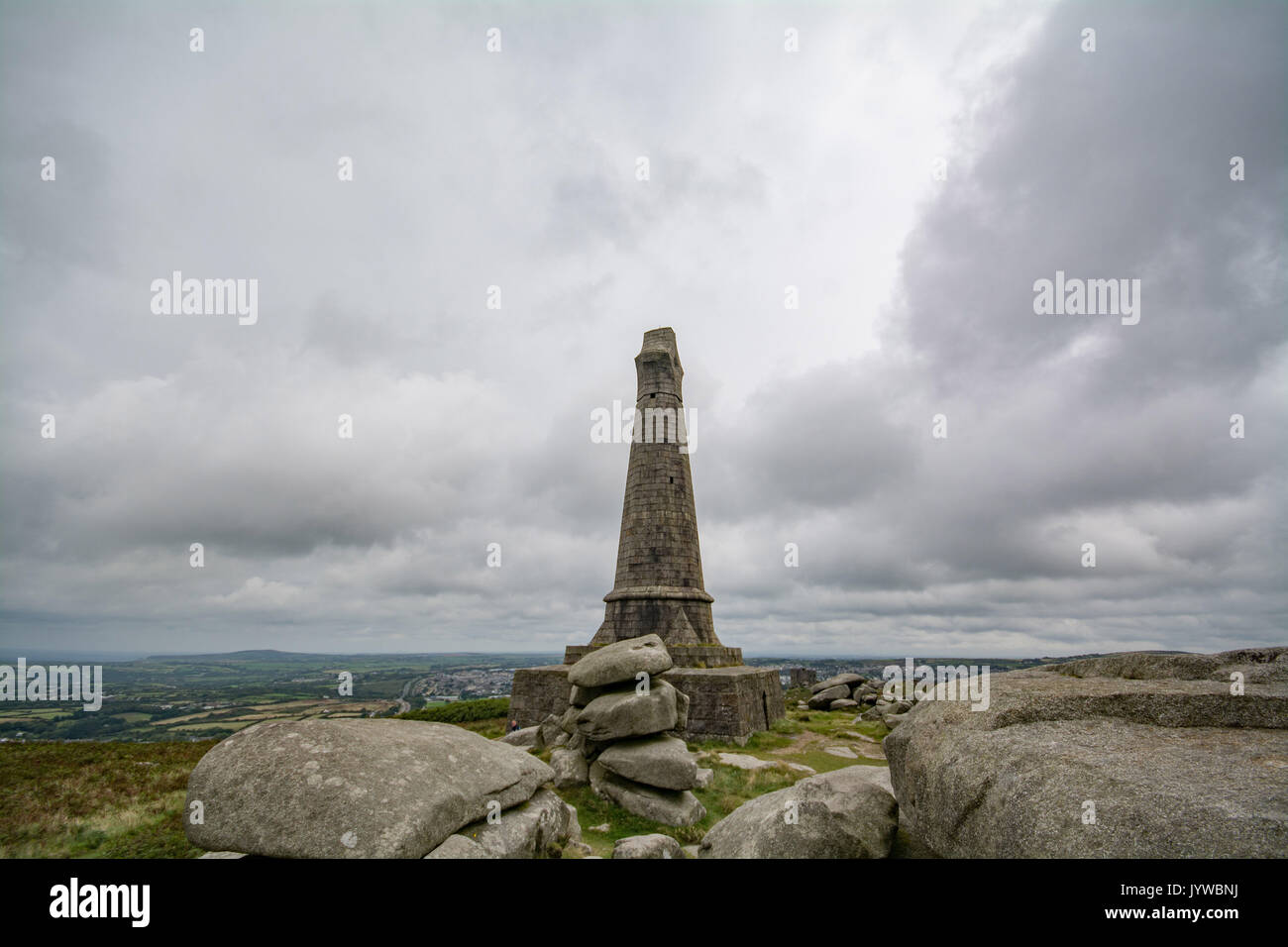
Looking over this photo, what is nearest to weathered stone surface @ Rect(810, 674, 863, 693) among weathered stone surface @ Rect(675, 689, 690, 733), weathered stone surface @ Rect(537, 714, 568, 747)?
weathered stone surface @ Rect(537, 714, 568, 747)

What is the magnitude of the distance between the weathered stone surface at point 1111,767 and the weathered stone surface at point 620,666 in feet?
19.1

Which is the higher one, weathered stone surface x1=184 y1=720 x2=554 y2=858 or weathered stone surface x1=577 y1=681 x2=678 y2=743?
weathered stone surface x1=184 y1=720 x2=554 y2=858

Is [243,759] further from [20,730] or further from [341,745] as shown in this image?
[20,730]

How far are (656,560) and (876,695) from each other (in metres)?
14.6

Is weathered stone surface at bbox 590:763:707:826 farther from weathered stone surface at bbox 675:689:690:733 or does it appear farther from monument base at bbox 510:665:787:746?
monument base at bbox 510:665:787:746

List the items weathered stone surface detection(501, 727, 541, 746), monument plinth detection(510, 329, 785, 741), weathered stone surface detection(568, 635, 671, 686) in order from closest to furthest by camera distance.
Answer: weathered stone surface detection(568, 635, 671, 686) < weathered stone surface detection(501, 727, 541, 746) < monument plinth detection(510, 329, 785, 741)

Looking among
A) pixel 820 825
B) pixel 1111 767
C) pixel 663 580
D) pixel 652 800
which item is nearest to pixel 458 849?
pixel 820 825

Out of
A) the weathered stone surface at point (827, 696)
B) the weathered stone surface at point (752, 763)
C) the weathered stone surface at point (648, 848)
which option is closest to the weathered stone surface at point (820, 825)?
the weathered stone surface at point (648, 848)

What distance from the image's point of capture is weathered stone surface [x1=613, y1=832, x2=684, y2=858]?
21.9 ft

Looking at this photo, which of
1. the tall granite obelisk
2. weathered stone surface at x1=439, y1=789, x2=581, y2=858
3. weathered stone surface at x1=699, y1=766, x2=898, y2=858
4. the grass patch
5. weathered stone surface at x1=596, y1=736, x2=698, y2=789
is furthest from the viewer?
the tall granite obelisk

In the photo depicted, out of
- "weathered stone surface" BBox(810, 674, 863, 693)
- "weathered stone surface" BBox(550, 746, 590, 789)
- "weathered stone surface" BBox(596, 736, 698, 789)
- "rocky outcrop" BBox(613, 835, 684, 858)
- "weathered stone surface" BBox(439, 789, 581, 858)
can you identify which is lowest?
"weathered stone surface" BBox(810, 674, 863, 693)
